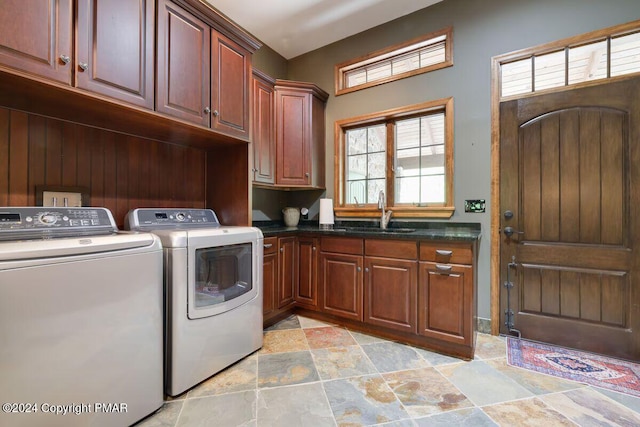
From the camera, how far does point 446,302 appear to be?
6.59 feet

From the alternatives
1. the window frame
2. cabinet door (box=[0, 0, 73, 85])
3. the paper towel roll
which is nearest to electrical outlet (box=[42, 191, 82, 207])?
cabinet door (box=[0, 0, 73, 85])

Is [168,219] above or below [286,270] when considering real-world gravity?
above

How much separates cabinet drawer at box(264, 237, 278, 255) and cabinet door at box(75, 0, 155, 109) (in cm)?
132

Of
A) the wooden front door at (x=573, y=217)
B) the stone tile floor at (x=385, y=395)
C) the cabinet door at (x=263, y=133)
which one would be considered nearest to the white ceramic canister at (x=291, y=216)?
the cabinet door at (x=263, y=133)

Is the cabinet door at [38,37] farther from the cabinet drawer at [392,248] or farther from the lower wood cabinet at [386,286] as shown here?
the cabinet drawer at [392,248]

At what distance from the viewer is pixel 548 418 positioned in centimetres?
140

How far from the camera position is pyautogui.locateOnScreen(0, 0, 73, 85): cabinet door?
1.15m

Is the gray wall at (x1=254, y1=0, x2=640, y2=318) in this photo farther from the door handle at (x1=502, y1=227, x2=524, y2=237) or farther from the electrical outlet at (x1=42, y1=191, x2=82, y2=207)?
the electrical outlet at (x1=42, y1=191, x2=82, y2=207)

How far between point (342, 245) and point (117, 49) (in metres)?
2.00

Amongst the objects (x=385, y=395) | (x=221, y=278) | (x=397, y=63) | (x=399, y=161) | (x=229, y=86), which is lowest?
(x=385, y=395)

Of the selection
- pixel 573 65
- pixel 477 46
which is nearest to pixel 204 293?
pixel 477 46

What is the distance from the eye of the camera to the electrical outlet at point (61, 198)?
1590mm

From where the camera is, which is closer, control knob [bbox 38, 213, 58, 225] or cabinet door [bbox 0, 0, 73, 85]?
cabinet door [bbox 0, 0, 73, 85]

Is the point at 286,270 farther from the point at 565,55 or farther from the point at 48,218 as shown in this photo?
the point at 565,55
